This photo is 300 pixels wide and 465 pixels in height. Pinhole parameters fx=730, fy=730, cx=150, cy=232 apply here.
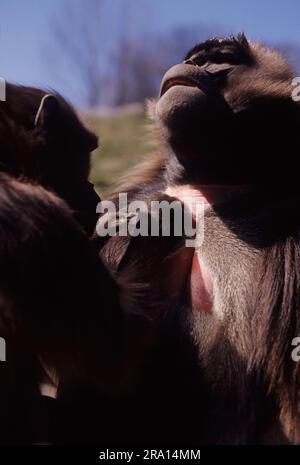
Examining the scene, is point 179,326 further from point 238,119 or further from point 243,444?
point 238,119

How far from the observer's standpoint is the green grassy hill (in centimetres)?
679

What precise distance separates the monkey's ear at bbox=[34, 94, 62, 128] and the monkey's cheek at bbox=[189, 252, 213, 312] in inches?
29.7

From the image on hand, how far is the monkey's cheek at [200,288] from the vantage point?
2529 mm

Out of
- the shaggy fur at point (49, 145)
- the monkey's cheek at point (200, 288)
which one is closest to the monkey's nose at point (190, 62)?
the shaggy fur at point (49, 145)

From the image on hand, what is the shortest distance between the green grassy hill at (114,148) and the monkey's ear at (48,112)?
2679mm

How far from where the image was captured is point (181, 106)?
265cm

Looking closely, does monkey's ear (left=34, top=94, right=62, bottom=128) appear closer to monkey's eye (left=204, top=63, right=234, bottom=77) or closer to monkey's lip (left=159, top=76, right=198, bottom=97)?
monkey's lip (left=159, top=76, right=198, bottom=97)

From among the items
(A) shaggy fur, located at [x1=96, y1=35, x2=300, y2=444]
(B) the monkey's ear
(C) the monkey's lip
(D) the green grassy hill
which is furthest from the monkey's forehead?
(D) the green grassy hill

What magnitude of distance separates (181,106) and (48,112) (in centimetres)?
50

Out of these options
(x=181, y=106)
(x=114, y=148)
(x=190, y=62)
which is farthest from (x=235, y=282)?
(x=114, y=148)

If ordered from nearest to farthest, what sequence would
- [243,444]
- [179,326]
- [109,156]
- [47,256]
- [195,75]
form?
[47,256] < [243,444] < [179,326] < [195,75] < [109,156]

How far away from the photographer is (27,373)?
2590 millimetres

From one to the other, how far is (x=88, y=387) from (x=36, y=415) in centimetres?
26
